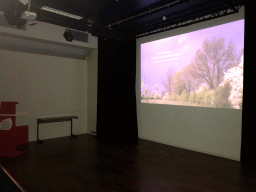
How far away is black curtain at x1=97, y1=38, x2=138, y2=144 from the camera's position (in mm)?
5355

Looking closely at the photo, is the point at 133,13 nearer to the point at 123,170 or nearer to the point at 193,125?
the point at 193,125

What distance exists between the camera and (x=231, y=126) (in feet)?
12.1

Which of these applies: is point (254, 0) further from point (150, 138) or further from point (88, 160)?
point (88, 160)

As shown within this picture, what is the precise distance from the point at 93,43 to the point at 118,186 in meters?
4.14

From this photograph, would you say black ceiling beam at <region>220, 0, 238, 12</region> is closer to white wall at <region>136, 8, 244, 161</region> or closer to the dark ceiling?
the dark ceiling

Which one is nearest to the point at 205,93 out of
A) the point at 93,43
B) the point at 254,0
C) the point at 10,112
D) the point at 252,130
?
the point at 252,130

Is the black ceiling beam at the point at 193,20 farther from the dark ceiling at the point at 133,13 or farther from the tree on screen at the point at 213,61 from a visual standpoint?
the tree on screen at the point at 213,61

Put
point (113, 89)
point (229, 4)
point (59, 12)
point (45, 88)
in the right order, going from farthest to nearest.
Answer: point (113, 89) < point (45, 88) < point (59, 12) < point (229, 4)

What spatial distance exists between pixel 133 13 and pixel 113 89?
7.20 ft

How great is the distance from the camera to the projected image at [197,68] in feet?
11.8

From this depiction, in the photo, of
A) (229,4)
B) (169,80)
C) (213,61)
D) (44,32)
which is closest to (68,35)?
(44,32)

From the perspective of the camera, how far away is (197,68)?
4105mm

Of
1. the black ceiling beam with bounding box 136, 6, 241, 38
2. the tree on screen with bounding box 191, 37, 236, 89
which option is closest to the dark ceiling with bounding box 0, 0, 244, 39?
the black ceiling beam with bounding box 136, 6, 241, 38

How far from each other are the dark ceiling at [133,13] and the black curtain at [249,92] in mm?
394
